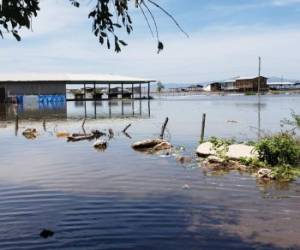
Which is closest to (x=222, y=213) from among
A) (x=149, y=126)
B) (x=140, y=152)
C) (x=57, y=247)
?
(x=57, y=247)

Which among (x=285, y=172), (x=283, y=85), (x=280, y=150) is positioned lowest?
(x=285, y=172)

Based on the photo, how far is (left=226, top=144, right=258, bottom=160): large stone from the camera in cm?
2084

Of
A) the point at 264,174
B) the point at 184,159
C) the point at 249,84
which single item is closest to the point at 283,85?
the point at 249,84

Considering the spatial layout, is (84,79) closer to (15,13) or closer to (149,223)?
(149,223)

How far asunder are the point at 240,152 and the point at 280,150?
2.49 metres

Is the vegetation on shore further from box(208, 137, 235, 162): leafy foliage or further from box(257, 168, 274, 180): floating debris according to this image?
box(208, 137, 235, 162): leafy foliage

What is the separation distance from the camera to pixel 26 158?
23.7 m

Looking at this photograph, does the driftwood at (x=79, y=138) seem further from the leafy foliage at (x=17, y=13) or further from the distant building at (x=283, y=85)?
the distant building at (x=283, y=85)

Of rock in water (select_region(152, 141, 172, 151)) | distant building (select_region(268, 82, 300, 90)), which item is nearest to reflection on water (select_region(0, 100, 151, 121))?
rock in water (select_region(152, 141, 172, 151))

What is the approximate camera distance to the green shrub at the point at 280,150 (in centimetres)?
1925

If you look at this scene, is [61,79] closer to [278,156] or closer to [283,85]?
[278,156]

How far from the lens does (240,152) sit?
21.6 meters

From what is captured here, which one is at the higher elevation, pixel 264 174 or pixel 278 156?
pixel 278 156

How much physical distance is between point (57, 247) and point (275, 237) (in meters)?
4.32
